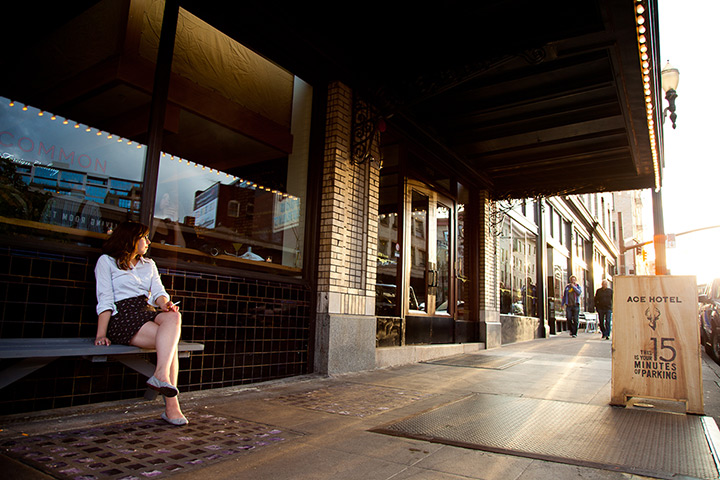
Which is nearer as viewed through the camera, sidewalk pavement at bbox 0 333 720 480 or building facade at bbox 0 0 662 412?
sidewalk pavement at bbox 0 333 720 480

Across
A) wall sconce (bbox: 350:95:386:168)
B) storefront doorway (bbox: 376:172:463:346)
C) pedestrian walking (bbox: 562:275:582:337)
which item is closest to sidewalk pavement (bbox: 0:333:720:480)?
storefront doorway (bbox: 376:172:463:346)

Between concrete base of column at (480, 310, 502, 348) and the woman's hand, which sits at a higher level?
the woman's hand

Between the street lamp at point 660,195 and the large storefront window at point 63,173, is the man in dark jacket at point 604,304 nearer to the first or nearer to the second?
the street lamp at point 660,195

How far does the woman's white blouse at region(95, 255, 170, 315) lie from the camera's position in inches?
132

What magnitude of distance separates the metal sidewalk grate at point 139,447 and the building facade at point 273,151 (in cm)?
64

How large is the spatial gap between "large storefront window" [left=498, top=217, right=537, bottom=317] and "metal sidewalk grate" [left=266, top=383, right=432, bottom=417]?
7.46 m

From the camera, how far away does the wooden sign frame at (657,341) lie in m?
4.10

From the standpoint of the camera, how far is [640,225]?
49.3 meters

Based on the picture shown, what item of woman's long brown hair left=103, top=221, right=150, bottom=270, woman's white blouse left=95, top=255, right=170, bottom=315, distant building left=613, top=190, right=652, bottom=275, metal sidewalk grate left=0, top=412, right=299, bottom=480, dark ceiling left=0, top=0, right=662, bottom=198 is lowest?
metal sidewalk grate left=0, top=412, right=299, bottom=480

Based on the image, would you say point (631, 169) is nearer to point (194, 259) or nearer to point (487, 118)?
point (487, 118)

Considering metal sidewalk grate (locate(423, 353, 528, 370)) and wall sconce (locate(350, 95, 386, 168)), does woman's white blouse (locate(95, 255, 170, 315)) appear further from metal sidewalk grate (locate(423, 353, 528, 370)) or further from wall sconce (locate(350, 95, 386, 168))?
metal sidewalk grate (locate(423, 353, 528, 370))

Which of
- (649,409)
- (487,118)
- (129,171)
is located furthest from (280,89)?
(649,409)

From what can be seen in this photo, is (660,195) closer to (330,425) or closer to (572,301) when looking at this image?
(572,301)

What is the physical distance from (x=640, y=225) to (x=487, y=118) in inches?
1974
